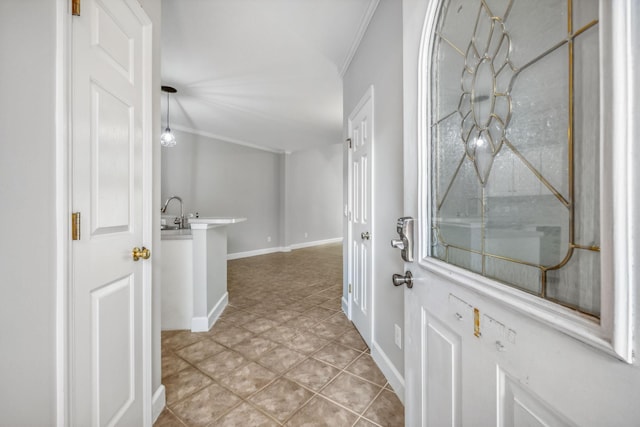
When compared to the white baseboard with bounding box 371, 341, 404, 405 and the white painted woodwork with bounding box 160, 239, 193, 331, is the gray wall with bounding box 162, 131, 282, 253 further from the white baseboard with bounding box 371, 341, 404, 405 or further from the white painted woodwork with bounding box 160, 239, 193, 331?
the white baseboard with bounding box 371, 341, 404, 405

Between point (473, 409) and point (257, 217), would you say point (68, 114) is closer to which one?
point (473, 409)

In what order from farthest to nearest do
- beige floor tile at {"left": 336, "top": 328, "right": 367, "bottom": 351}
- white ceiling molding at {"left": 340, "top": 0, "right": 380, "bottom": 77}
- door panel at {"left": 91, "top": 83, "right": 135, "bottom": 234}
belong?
beige floor tile at {"left": 336, "top": 328, "right": 367, "bottom": 351} → white ceiling molding at {"left": 340, "top": 0, "right": 380, "bottom": 77} → door panel at {"left": 91, "top": 83, "right": 135, "bottom": 234}

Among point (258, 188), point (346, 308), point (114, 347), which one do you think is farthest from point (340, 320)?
point (258, 188)

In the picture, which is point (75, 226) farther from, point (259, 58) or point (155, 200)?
point (259, 58)

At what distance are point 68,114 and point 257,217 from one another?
580cm

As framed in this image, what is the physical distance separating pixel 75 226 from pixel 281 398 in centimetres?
139

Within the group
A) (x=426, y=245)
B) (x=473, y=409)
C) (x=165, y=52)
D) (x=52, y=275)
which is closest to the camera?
(x=473, y=409)

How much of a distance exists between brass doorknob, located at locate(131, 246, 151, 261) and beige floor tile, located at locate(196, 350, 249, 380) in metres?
1.04

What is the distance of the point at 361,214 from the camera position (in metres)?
2.38

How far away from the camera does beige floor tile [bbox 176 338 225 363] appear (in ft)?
6.73

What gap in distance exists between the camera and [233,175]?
6023mm

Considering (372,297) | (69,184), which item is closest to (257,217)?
(372,297)

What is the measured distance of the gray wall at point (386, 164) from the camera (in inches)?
64.1

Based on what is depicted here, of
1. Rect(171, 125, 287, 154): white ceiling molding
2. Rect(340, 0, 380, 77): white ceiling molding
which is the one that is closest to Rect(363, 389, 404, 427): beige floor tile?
Rect(340, 0, 380, 77): white ceiling molding
